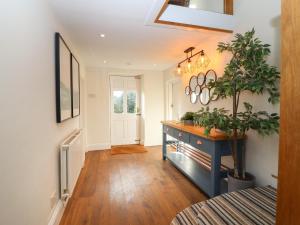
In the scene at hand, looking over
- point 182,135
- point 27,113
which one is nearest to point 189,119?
point 182,135

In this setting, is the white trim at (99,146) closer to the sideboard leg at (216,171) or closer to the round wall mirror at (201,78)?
the round wall mirror at (201,78)

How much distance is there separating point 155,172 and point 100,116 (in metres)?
2.43

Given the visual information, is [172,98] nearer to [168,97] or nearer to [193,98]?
[168,97]

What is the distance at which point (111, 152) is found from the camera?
4.55 m

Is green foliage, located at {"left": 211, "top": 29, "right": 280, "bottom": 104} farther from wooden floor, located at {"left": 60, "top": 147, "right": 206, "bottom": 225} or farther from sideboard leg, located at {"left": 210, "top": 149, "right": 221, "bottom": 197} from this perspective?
wooden floor, located at {"left": 60, "top": 147, "right": 206, "bottom": 225}

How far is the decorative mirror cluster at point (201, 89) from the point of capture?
2.81 metres

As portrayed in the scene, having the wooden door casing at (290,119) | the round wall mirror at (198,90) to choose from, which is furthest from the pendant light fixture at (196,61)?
the wooden door casing at (290,119)

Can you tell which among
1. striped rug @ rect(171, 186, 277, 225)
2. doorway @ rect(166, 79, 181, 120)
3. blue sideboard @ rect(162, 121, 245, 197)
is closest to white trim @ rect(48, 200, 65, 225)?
striped rug @ rect(171, 186, 277, 225)

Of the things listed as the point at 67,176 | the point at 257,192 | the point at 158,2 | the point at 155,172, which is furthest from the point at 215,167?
the point at 158,2

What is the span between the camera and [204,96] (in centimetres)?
→ 303

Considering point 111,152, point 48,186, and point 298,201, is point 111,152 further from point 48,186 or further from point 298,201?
point 298,201

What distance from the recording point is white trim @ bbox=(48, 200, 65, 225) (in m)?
1.71

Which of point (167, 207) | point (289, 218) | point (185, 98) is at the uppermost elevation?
point (185, 98)

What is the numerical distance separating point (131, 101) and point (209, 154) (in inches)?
144
